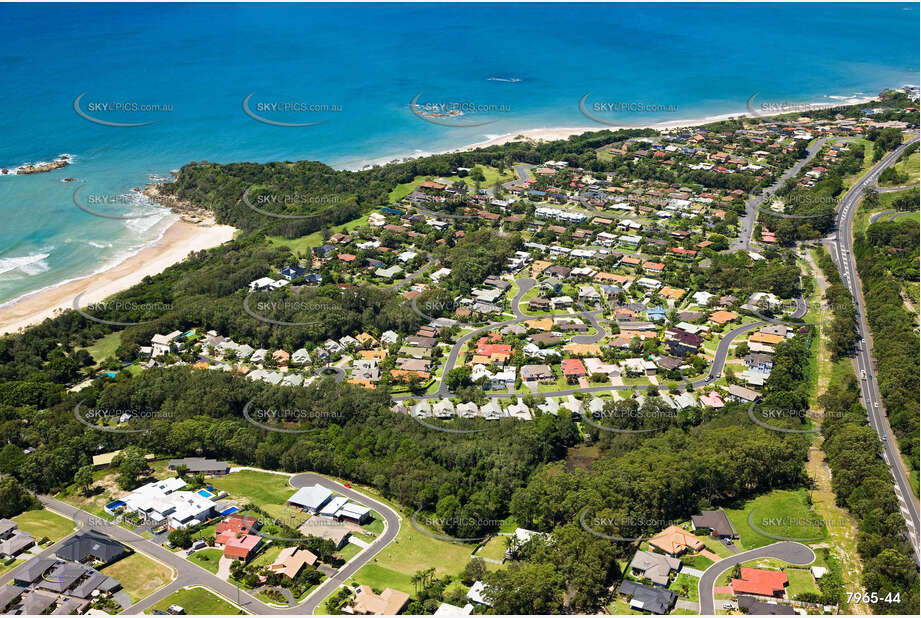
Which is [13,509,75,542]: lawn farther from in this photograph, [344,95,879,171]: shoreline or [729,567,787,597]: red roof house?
[344,95,879,171]: shoreline

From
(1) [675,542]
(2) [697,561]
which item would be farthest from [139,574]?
(2) [697,561]

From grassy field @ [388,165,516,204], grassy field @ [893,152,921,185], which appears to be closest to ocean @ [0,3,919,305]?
grassy field @ [388,165,516,204]

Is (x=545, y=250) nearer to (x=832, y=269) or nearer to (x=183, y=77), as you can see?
(x=832, y=269)

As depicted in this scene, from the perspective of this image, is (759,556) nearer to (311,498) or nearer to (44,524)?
(311,498)

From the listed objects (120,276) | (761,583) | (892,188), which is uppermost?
(892,188)

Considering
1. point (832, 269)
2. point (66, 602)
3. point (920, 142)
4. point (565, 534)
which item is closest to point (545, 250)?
Result: point (832, 269)

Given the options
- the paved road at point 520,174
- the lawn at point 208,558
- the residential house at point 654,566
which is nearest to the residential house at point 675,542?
the residential house at point 654,566
